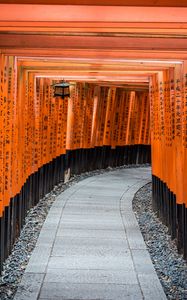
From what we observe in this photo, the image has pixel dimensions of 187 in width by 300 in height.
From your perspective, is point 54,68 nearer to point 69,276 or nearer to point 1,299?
point 69,276

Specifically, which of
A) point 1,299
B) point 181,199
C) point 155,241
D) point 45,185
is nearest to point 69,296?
point 1,299

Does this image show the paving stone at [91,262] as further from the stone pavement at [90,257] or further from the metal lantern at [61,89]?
the metal lantern at [61,89]

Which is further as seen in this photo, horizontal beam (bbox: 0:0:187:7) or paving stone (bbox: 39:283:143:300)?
paving stone (bbox: 39:283:143:300)

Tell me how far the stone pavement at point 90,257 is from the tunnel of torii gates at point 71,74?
0.71 metres

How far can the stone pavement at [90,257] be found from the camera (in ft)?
23.0

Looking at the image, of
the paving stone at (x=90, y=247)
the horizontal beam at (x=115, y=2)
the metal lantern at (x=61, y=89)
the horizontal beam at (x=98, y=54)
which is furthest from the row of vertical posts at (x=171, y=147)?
the horizontal beam at (x=115, y=2)

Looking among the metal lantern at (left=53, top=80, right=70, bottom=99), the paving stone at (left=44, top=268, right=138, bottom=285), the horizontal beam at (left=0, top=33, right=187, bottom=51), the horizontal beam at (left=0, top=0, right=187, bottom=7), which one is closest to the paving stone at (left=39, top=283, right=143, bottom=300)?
the paving stone at (left=44, top=268, right=138, bottom=285)

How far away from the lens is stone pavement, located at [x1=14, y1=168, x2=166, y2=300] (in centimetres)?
701

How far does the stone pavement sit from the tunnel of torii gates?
71cm

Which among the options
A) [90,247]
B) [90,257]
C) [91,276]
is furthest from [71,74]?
[91,276]

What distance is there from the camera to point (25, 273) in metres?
7.80

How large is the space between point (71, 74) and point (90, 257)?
5.03m

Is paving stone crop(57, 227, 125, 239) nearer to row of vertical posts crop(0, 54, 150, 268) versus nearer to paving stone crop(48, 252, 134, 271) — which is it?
row of vertical posts crop(0, 54, 150, 268)

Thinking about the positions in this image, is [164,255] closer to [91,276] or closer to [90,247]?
[90,247]
